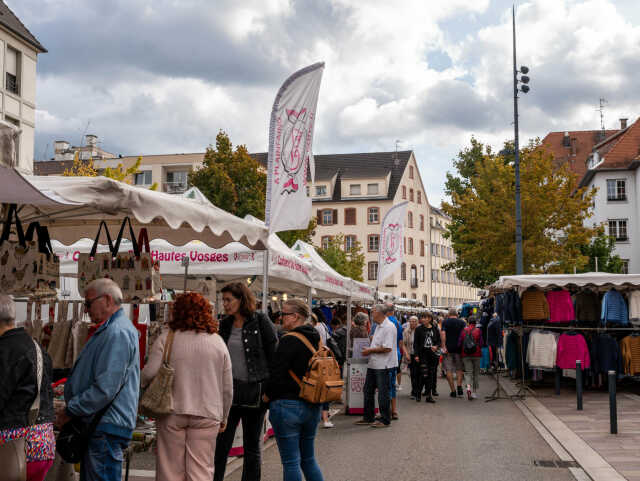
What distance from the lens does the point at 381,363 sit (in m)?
11.6

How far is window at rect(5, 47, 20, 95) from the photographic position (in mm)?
34156

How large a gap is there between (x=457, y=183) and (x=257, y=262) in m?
37.7

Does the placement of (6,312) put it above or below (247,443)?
above

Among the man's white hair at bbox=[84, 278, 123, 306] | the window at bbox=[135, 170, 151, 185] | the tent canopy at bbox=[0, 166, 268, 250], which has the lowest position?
the man's white hair at bbox=[84, 278, 123, 306]

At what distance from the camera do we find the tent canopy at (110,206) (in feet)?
16.3

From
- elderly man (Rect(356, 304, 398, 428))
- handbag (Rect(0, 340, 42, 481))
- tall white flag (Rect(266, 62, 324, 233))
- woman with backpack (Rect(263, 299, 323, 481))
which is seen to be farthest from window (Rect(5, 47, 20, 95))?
handbag (Rect(0, 340, 42, 481))

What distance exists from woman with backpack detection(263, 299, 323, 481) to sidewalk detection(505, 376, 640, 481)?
3664 millimetres

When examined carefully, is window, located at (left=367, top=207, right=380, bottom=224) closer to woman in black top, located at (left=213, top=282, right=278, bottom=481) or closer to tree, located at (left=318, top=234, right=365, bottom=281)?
tree, located at (left=318, top=234, right=365, bottom=281)

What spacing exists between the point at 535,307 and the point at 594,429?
6.10 m

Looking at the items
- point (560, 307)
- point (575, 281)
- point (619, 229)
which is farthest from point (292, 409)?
point (619, 229)

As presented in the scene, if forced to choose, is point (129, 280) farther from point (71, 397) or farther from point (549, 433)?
point (549, 433)

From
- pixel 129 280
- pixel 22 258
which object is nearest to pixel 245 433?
pixel 129 280

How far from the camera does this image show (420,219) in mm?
84750

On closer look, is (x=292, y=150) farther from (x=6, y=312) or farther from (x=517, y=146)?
(x=517, y=146)
